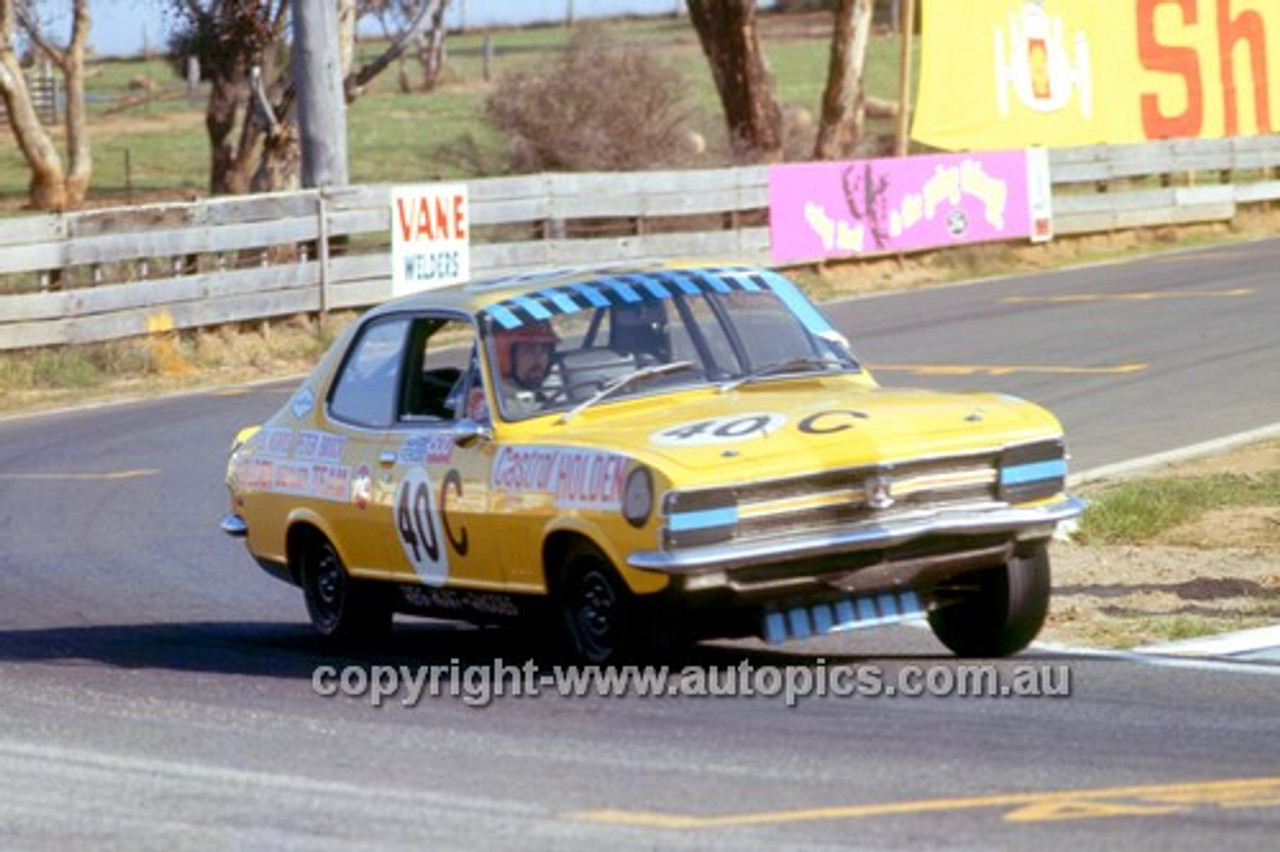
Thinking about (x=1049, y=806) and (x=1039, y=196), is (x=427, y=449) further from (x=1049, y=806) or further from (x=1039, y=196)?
(x=1039, y=196)

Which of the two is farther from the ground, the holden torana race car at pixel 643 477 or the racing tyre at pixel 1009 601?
the holden torana race car at pixel 643 477

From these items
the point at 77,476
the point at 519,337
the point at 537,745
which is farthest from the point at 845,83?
the point at 537,745

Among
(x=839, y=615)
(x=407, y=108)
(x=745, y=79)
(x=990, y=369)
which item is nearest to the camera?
(x=839, y=615)

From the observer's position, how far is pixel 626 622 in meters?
9.55

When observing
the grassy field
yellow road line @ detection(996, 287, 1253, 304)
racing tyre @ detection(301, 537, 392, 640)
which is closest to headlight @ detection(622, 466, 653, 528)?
racing tyre @ detection(301, 537, 392, 640)

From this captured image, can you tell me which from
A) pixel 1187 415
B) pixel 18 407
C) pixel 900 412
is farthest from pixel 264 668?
pixel 18 407

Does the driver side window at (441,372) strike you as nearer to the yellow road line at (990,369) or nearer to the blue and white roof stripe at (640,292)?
the blue and white roof stripe at (640,292)

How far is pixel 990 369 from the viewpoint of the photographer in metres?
22.5

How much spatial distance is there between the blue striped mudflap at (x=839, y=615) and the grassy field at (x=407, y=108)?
33404 millimetres

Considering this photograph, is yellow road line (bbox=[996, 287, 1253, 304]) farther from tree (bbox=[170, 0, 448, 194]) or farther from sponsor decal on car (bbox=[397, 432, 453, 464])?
sponsor decal on car (bbox=[397, 432, 453, 464])

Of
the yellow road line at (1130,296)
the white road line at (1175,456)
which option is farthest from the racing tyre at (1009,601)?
the yellow road line at (1130,296)

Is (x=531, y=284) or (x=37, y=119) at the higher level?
(x=37, y=119)

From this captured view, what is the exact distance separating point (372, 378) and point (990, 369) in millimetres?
11655

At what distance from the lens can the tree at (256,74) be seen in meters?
36.0
